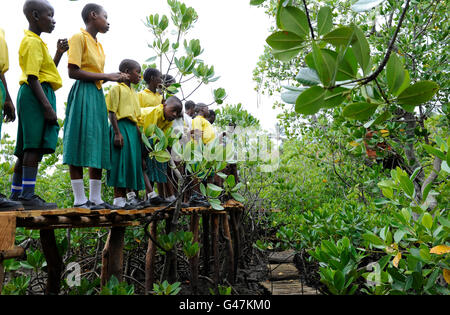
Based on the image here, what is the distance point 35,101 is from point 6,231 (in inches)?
41.2

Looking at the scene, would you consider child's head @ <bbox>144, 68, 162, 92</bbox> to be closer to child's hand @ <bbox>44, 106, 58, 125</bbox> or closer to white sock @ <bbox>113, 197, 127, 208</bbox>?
white sock @ <bbox>113, 197, 127, 208</bbox>

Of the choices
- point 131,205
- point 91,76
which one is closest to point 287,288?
point 131,205

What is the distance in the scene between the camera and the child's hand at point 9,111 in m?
2.03

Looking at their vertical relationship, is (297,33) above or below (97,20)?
below

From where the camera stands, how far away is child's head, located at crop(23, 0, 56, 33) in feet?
6.47

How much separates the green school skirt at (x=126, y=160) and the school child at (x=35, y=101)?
24.9 inches

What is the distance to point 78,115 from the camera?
212cm

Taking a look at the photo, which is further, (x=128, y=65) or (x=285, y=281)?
(x=285, y=281)

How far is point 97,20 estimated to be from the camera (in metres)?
2.35

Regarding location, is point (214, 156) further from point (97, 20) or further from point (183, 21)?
point (97, 20)

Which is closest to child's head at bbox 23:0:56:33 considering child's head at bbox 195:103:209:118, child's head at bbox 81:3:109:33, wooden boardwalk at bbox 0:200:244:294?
child's head at bbox 81:3:109:33

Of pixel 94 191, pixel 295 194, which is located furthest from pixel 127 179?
pixel 295 194

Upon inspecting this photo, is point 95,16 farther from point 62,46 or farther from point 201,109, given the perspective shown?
point 201,109
